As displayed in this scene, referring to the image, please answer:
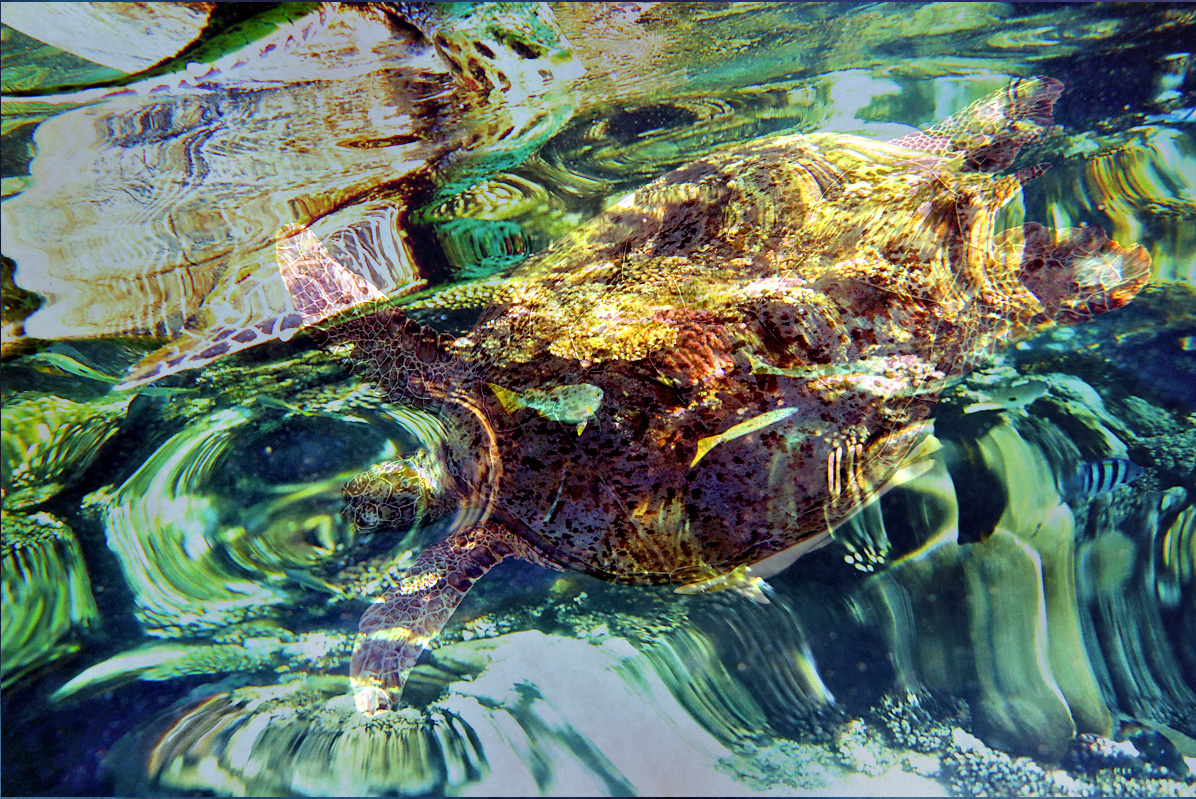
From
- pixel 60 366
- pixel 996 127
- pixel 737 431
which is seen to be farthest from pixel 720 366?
pixel 60 366

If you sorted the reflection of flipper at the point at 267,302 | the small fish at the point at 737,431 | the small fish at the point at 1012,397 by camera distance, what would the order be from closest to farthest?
1. the small fish at the point at 737,431
2. the small fish at the point at 1012,397
3. the reflection of flipper at the point at 267,302

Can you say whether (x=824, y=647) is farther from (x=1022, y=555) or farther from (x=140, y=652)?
(x=140, y=652)

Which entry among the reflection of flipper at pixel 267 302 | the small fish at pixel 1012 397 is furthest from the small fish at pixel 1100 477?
the reflection of flipper at pixel 267 302

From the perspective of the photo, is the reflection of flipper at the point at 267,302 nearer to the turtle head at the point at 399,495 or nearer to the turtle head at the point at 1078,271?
the turtle head at the point at 399,495

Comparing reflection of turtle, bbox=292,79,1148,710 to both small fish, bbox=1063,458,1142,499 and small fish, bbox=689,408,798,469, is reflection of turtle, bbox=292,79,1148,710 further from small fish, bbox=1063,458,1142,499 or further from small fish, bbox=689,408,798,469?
small fish, bbox=1063,458,1142,499

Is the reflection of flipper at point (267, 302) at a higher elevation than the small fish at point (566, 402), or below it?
higher

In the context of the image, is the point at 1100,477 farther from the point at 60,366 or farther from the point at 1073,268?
the point at 60,366

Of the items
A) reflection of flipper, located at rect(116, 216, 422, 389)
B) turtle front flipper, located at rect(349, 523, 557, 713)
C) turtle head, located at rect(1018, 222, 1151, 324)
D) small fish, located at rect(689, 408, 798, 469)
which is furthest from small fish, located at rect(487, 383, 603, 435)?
turtle head, located at rect(1018, 222, 1151, 324)
